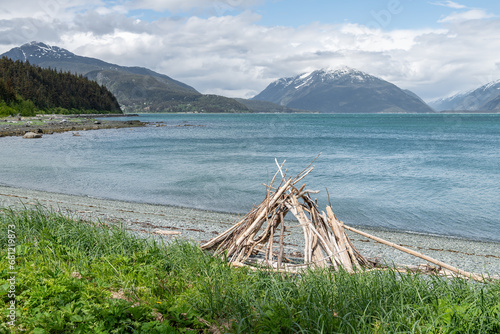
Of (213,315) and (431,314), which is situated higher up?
(431,314)

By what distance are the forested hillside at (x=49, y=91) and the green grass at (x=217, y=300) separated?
319 ft

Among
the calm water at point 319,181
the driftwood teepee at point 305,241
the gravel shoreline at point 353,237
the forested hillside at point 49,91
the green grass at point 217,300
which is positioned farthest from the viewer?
the forested hillside at point 49,91

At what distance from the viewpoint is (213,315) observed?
14.2ft

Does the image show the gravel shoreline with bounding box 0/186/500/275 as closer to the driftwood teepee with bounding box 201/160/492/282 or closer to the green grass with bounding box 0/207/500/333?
the driftwood teepee with bounding box 201/160/492/282

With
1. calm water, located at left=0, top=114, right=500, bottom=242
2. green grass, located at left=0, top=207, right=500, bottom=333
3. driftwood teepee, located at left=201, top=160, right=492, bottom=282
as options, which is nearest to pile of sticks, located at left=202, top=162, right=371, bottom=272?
driftwood teepee, located at left=201, top=160, right=492, bottom=282

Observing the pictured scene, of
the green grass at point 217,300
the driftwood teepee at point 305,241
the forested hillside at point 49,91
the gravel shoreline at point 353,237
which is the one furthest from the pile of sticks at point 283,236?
the forested hillside at point 49,91

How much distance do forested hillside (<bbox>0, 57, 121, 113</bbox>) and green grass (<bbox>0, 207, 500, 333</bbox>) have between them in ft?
319

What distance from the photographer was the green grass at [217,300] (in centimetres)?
386

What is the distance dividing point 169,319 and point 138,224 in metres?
8.49

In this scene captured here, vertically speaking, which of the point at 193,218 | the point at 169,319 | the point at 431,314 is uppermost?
the point at 431,314

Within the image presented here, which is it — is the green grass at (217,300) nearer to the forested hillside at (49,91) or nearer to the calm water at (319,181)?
the calm water at (319,181)

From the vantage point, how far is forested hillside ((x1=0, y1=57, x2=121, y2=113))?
11526 cm

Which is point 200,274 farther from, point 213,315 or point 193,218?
point 193,218

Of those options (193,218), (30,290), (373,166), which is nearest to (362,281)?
(30,290)
